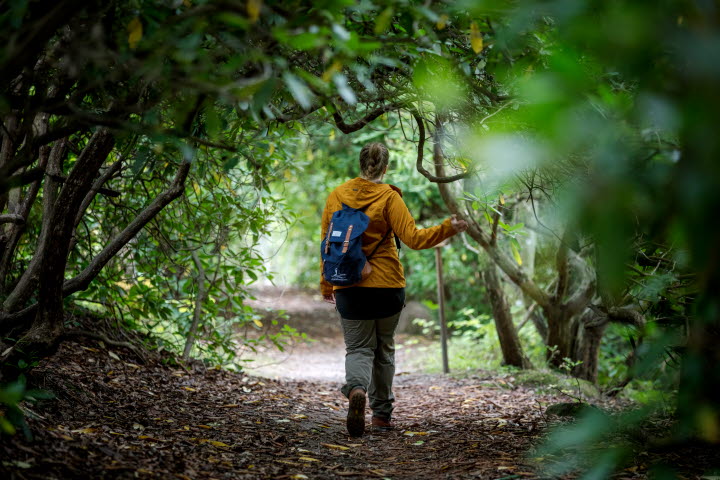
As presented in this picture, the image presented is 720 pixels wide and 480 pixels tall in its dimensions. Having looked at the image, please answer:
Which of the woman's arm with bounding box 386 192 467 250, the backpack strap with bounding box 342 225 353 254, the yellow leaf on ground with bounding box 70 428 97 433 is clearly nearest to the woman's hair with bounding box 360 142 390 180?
the woman's arm with bounding box 386 192 467 250

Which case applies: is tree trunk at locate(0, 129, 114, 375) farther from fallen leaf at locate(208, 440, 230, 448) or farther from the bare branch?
the bare branch

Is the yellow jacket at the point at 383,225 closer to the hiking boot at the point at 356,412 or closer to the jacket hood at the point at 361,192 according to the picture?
the jacket hood at the point at 361,192

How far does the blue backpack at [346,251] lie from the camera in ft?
11.7

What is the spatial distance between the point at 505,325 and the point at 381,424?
120 inches

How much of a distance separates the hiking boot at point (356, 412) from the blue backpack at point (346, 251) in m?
0.67

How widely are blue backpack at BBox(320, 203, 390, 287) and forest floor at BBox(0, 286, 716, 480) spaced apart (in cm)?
98

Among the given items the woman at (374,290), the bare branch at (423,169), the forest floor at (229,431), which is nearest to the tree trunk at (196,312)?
the forest floor at (229,431)

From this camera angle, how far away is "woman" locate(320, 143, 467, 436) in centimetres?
357

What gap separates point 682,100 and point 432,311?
1060cm

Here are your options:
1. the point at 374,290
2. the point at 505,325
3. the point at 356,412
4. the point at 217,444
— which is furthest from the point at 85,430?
the point at 505,325

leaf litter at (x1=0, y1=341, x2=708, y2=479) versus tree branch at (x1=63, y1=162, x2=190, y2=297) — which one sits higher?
tree branch at (x1=63, y1=162, x2=190, y2=297)

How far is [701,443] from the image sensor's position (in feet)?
9.16

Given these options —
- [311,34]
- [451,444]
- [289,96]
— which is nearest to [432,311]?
[451,444]

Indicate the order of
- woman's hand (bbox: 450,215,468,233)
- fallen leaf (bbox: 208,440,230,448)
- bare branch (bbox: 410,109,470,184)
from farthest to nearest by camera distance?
bare branch (bbox: 410,109,470,184) → woman's hand (bbox: 450,215,468,233) → fallen leaf (bbox: 208,440,230,448)
